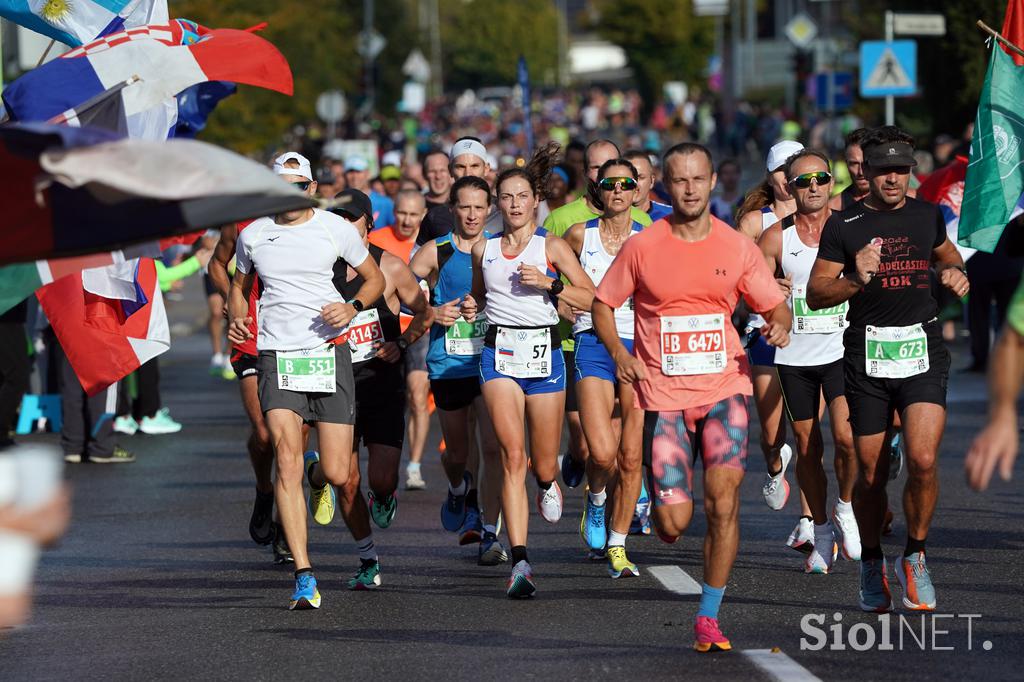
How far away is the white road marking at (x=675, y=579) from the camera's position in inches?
374

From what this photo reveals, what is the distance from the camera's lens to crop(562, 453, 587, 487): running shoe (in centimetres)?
1176

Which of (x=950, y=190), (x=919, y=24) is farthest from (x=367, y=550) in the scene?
(x=919, y=24)

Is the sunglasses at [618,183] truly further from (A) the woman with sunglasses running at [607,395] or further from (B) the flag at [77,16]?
(B) the flag at [77,16]

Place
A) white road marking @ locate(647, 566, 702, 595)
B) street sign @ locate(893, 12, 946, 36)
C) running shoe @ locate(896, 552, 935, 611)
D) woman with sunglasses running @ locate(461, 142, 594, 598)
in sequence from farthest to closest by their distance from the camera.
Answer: street sign @ locate(893, 12, 946, 36)
woman with sunglasses running @ locate(461, 142, 594, 598)
white road marking @ locate(647, 566, 702, 595)
running shoe @ locate(896, 552, 935, 611)

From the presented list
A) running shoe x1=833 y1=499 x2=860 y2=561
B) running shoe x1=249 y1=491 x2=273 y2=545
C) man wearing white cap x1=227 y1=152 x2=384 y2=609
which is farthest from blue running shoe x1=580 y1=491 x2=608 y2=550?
running shoe x1=249 y1=491 x2=273 y2=545

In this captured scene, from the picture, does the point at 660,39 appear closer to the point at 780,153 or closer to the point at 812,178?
the point at 780,153

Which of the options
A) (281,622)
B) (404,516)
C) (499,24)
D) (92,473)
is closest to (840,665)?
(281,622)

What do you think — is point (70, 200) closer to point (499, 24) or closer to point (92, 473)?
point (92, 473)

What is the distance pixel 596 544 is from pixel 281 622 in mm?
2051

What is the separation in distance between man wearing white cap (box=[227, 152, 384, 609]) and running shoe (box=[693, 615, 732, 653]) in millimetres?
2172

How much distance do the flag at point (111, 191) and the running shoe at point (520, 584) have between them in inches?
154

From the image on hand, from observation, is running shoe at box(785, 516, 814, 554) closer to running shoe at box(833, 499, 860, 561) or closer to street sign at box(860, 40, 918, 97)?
running shoe at box(833, 499, 860, 561)

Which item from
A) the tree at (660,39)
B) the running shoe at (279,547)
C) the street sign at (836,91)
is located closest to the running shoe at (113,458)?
the running shoe at (279,547)

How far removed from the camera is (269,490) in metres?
10.8
